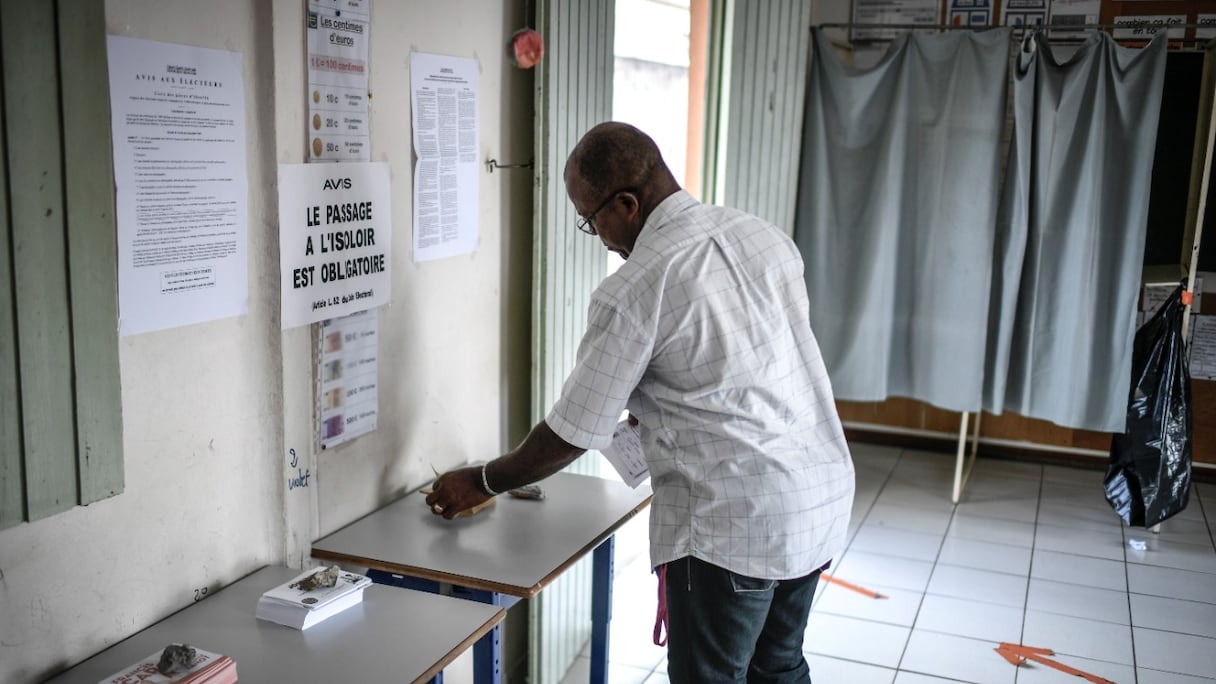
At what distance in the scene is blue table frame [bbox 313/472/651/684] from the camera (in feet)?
5.80

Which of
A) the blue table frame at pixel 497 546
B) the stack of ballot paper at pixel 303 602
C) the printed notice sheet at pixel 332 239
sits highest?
the printed notice sheet at pixel 332 239

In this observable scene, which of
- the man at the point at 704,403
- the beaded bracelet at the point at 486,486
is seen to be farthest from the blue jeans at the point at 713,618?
the beaded bracelet at the point at 486,486

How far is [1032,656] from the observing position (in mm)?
2941

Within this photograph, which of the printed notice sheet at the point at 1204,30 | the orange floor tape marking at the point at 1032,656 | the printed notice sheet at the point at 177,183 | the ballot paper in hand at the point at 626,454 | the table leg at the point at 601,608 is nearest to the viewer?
the printed notice sheet at the point at 177,183

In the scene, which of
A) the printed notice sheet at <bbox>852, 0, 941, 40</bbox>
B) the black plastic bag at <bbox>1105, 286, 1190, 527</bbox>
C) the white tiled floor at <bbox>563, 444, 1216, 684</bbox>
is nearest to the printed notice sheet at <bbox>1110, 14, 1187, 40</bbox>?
the printed notice sheet at <bbox>852, 0, 941, 40</bbox>

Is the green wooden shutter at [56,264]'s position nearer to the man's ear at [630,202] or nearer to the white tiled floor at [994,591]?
the man's ear at [630,202]

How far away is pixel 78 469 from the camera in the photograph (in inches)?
53.4

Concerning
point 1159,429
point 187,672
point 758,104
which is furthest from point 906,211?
point 187,672

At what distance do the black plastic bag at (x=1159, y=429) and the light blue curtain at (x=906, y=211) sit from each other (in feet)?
1.85

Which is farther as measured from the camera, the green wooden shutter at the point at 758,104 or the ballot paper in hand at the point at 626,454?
the green wooden shutter at the point at 758,104

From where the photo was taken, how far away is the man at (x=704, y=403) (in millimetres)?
1642

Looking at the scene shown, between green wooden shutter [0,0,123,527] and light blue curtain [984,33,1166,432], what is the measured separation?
11.1ft

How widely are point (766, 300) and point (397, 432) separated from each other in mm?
838

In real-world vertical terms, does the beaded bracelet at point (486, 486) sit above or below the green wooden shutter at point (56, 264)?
below
